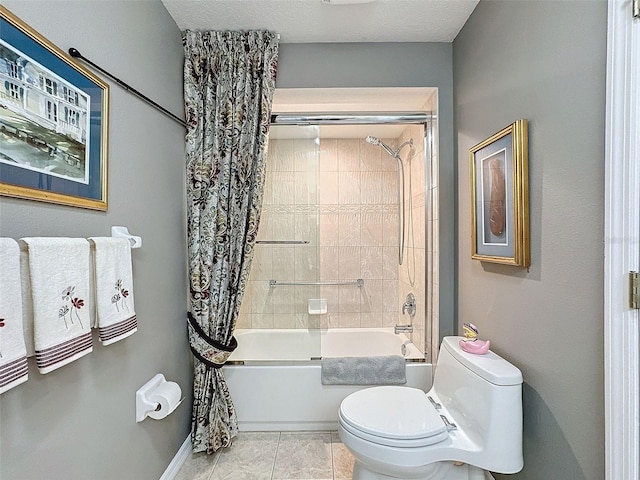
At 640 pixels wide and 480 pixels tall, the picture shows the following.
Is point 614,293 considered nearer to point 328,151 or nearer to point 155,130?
point 155,130

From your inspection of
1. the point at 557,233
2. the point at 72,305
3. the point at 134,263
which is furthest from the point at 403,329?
the point at 72,305

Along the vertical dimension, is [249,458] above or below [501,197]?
below

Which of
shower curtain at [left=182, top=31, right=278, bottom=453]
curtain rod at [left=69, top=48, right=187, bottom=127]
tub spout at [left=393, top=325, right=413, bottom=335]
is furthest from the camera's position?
tub spout at [left=393, top=325, right=413, bottom=335]

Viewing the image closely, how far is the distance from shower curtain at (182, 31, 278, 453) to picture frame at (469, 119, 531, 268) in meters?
1.23

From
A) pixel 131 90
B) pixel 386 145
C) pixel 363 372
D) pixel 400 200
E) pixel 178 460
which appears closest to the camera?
pixel 131 90

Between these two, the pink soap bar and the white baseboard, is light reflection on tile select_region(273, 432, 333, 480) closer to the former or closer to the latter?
the white baseboard

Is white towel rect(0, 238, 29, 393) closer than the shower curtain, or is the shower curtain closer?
white towel rect(0, 238, 29, 393)

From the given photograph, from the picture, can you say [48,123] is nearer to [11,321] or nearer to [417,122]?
[11,321]

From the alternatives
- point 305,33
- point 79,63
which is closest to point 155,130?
point 79,63

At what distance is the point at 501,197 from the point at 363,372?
53.9 inches

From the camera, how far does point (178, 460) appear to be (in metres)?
1.98

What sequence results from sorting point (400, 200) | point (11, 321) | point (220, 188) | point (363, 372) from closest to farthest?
point (11, 321) < point (220, 188) < point (363, 372) < point (400, 200)

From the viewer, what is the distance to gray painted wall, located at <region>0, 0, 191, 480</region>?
3.38 feet

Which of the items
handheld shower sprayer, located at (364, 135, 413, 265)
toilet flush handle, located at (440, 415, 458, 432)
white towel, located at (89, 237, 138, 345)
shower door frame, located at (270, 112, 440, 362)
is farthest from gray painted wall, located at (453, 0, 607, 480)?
white towel, located at (89, 237, 138, 345)
